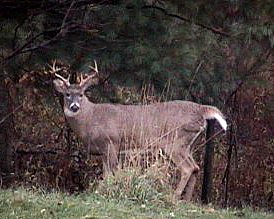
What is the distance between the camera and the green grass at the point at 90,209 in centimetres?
743

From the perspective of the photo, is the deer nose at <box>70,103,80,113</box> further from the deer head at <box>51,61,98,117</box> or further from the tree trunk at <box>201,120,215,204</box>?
the tree trunk at <box>201,120,215,204</box>

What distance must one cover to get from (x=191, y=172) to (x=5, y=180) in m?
2.72

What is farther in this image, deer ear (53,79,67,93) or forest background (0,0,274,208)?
deer ear (53,79,67,93)

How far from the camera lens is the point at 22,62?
10.7 metres

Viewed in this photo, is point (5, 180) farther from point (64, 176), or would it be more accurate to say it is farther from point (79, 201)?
point (79, 201)

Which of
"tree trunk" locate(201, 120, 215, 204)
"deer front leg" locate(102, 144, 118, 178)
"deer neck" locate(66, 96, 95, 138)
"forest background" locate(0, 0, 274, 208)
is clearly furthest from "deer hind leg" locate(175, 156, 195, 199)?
"tree trunk" locate(201, 120, 215, 204)

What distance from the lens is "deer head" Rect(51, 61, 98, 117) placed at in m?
12.1

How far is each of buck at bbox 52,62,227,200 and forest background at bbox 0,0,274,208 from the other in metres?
0.27

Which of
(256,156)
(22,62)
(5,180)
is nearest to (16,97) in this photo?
(5,180)

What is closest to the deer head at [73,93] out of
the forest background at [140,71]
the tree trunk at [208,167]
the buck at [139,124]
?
the buck at [139,124]

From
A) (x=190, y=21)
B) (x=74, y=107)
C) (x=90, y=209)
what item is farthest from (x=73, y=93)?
(x=90, y=209)

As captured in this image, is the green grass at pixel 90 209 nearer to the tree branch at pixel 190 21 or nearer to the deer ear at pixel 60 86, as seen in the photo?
the tree branch at pixel 190 21

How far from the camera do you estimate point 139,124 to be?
11922 millimetres

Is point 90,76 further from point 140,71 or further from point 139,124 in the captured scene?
point 140,71
